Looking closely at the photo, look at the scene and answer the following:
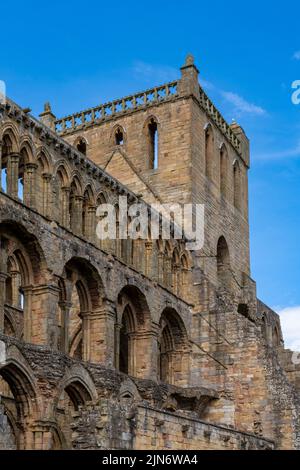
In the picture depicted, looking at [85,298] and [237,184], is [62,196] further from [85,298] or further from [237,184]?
[237,184]

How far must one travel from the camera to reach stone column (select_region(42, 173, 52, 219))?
23703 mm

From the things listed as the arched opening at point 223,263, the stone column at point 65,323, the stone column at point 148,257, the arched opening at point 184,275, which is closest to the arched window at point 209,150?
the arched opening at point 223,263

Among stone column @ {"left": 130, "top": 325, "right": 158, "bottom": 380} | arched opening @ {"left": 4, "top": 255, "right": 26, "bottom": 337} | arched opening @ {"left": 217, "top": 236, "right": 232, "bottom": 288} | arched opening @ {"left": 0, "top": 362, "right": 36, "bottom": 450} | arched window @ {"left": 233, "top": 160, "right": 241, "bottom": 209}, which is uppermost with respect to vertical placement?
arched window @ {"left": 233, "top": 160, "right": 241, "bottom": 209}

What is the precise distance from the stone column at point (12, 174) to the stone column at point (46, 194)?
1.38 m

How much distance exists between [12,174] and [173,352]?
11.5 m

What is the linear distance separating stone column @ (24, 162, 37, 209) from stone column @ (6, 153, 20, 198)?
648mm

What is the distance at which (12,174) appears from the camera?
74.1 ft

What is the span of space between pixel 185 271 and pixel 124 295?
464cm

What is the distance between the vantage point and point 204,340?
31578mm

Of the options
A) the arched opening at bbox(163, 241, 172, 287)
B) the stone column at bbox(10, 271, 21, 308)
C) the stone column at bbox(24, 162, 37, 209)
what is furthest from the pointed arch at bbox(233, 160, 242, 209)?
the stone column at bbox(24, 162, 37, 209)

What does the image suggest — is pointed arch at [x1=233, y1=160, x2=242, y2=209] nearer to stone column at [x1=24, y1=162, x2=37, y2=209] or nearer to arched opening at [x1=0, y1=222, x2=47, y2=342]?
stone column at [x1=24, y1=162, x2=37, y2=209]
